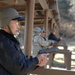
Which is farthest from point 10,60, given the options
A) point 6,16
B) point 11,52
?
point 6,16

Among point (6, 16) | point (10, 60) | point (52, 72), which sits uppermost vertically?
point (6, 16)

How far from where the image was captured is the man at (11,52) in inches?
75.2

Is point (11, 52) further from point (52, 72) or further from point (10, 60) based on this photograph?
point (52, 72)

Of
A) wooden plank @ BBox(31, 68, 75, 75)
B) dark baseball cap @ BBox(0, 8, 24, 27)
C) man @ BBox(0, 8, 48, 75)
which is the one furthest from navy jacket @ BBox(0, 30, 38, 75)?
wooden plank @ BBox(31, 68, 75, 75)

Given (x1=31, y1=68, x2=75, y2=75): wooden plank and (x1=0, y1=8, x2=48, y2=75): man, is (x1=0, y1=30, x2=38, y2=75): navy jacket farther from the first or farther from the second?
(x1=31, y1=68, x2=75, y2=75): wooden plank

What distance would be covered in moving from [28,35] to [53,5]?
223 inches

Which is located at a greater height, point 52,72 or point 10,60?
point 10,60

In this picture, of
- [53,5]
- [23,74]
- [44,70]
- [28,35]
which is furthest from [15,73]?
[53,5]

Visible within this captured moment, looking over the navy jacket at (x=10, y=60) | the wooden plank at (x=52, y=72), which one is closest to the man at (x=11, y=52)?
the navy jacket at (x=10, y=60)

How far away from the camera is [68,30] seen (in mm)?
37469

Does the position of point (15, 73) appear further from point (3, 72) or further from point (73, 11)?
point (73, 11)

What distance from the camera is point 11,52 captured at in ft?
6.29

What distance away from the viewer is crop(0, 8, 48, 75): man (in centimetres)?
191

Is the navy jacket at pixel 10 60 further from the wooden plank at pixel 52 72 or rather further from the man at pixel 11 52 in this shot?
the wooden plank at pixel 52 72
